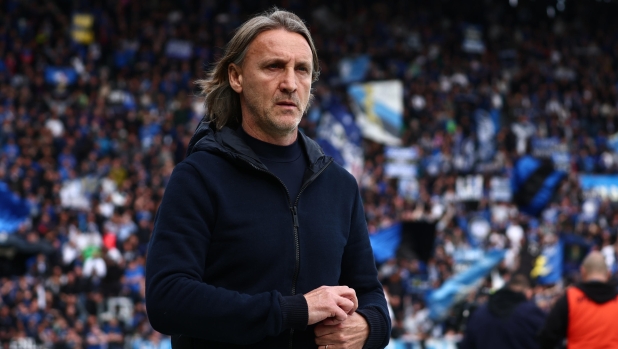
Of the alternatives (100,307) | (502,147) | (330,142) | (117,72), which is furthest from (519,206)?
(100,307)

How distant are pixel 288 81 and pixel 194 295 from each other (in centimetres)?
61

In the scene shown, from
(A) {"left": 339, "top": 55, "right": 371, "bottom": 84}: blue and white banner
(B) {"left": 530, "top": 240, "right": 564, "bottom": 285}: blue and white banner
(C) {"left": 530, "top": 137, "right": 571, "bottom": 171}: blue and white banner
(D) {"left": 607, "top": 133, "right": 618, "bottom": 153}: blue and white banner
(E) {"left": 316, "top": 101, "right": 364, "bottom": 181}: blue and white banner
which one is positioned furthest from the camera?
(D) {"left": 607, "top": 133, "right": 618, "bottom": 153}: blue and white banner

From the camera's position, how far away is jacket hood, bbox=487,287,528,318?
20.0 ft

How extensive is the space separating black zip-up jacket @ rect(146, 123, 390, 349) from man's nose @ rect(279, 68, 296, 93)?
0.18 meters

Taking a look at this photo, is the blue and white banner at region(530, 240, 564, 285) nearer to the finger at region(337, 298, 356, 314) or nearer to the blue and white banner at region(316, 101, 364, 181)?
the blue and white banner at region(316, 101, 364, 181)

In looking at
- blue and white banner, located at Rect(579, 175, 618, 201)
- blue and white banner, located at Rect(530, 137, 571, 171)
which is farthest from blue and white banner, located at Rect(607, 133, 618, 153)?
blue and white banner, located at Rect(579, 175, 618, 201)

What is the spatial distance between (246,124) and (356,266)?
0.49 m

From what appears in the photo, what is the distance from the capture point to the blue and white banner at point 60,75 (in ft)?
63.5

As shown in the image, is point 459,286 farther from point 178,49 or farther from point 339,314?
point 339,314

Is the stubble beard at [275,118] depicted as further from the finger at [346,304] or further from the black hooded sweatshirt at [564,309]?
the black hooded sweatshirt at [564,309]

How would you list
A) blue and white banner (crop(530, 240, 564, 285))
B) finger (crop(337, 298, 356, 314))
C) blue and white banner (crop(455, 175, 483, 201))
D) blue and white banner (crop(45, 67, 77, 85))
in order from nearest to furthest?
finger (crop(337, 298, 356, 314)) < blue and white banner (crop(530, 240, 564, 285)) < blue and white banner (crop(45, 67, 77, 85)) < blue and white banner (crop(455, 175, 483, 201))

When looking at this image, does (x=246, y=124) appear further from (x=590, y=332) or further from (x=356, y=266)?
(x=590, y=332)

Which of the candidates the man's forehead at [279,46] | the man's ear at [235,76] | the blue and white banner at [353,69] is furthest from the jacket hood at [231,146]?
the blue and white banner at [353,69]

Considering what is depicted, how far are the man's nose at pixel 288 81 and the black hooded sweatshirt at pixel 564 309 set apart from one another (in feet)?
11.5
